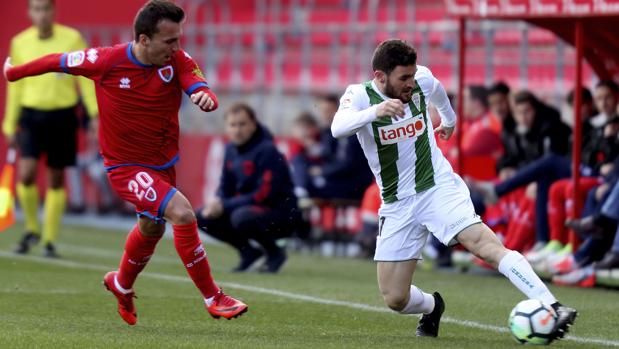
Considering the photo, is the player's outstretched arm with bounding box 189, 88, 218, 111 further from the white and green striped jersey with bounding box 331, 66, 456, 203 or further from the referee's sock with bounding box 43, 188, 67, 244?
the referee's sock with bounding box 43, 188, 67, 244

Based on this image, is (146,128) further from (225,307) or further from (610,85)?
(610,85)

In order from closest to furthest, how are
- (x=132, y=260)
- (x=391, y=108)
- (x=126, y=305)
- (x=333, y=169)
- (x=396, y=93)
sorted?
(x=391, y=108)
(x=396, y=93)
(x=126, y=305)
(x=132, y=260)
(x=333, y=169)

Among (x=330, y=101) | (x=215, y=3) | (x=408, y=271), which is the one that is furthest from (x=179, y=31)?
(x=215, y=3)

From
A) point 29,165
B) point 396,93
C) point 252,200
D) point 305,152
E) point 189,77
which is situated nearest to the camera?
point 396,93

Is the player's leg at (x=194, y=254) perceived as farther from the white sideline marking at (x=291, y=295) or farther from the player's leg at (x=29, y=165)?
the player's leg at (x=29, y=165)

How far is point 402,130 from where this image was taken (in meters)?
8.01

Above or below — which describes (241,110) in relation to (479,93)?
above

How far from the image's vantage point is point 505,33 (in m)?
16.4

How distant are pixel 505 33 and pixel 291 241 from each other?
11.4 feet

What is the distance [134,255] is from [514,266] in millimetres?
2338

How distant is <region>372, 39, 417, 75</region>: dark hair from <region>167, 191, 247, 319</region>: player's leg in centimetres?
139

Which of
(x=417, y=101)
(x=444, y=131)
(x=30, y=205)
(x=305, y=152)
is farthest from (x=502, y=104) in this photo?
(x=417, y=101)

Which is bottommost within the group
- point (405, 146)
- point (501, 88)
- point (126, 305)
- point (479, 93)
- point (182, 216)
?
point (126, 305)

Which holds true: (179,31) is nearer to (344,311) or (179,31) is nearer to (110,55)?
(110,55)
